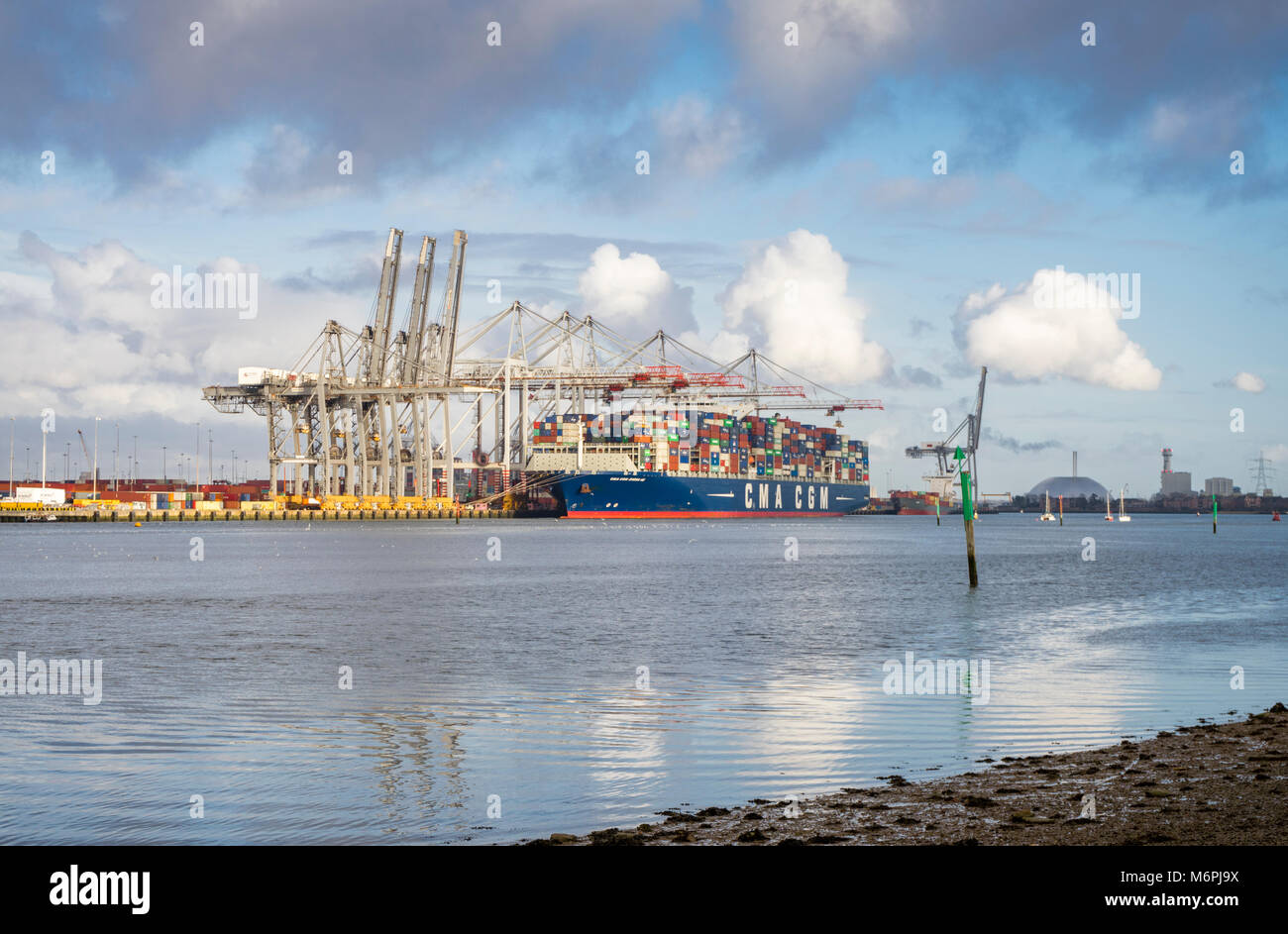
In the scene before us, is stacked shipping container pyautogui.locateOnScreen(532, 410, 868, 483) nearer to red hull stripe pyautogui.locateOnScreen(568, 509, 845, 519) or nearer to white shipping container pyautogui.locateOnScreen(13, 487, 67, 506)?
red hull stripe pyautogui.locateOnScreen(568, 509, 845, 519)

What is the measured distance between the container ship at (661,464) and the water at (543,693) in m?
80.7

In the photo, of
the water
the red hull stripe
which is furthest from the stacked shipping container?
the water

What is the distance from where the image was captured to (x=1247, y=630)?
25.9 metres

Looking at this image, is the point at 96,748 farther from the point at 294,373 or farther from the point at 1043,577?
the point at 294,373

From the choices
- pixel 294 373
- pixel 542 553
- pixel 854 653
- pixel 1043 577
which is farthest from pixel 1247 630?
pixel 294 373

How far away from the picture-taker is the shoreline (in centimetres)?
797

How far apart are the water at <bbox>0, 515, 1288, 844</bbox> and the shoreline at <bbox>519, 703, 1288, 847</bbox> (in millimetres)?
712

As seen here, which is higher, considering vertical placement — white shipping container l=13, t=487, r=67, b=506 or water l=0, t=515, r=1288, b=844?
white shipping container l=13, t=487, r=67, b=506

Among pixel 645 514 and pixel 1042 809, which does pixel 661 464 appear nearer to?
pixel 645 514

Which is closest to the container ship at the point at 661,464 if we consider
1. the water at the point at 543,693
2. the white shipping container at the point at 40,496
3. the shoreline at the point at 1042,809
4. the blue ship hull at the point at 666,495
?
the blue ship hull at the point at 666,495

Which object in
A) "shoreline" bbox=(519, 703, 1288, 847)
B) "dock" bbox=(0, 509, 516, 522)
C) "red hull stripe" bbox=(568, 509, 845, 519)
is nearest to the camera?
"shoreline" bbox=(519, 703, 1288, 847)

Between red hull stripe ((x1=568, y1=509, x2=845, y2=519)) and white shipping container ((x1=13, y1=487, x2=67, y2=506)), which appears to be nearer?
red hull stripe ((x1=568, y1=509, x2=845, y2=519))

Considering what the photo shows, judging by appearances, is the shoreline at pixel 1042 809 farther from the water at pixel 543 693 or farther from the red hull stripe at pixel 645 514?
the red hull stripe at pixel 645 514

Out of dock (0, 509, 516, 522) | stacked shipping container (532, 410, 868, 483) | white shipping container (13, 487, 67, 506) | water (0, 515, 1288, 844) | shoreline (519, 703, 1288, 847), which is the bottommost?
water (0, 515, 1288, 844)
